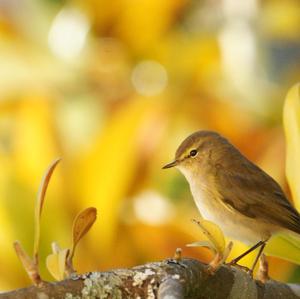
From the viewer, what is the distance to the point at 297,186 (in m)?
1.31

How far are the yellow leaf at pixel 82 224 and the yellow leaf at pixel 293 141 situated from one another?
0.34 meters

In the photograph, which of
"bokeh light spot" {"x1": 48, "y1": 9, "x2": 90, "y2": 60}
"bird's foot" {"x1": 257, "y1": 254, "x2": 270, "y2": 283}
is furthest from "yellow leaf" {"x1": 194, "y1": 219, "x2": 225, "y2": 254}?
"bokeh light spot" {"x1": 48, "y1": 9, "x2": 90, "y2": 60}

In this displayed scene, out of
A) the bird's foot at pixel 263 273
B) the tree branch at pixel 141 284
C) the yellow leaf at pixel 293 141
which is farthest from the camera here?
the yellow leaf at pixel 293 141

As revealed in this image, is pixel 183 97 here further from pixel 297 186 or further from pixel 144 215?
pixel 297 186

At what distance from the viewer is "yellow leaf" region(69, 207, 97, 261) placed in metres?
1.08

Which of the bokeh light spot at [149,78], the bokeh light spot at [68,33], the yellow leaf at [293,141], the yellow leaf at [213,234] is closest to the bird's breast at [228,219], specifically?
the yellow leaf at [293,141]

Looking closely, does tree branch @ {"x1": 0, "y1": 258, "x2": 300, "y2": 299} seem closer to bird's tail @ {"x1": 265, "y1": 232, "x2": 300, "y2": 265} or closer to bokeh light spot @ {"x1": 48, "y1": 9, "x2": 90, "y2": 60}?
bird's tail @ {"x1": 265, "y1": 232, "x2": 300, "y2": 265}

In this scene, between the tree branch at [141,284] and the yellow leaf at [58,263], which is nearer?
the tree branch at [141,284]

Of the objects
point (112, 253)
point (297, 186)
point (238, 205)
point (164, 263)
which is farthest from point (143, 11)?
point (164, 263)

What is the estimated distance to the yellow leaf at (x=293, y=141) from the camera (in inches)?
51.6

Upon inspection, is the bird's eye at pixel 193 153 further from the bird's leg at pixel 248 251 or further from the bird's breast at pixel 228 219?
the bird's leg at pixel 248 251

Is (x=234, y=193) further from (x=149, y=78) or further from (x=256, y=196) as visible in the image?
(x=149, y=78)

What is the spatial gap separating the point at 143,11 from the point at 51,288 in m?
1.54

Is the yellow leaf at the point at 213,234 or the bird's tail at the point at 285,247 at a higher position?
the yellow leaf at the point at 213,234
